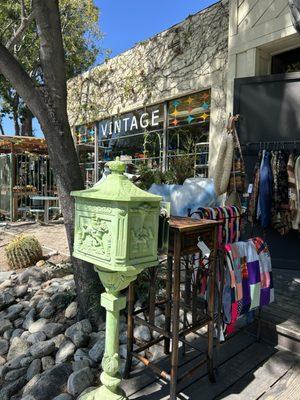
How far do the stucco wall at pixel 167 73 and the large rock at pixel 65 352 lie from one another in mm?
3762

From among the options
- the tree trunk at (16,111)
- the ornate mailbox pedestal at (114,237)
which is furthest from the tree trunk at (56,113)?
the tree trunk at (16,111)

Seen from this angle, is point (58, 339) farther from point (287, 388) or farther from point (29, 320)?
point (287, 388)

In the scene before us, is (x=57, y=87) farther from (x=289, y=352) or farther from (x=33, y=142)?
(x=33, y=142)

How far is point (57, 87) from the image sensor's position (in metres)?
3.04

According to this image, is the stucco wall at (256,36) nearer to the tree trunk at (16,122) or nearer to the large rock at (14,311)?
the large rock at (14,311)

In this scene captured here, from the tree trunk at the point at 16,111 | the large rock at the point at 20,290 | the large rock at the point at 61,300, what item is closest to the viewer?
the large rock at the point at 61,300

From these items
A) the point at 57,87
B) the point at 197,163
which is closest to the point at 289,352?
the point at 57,87

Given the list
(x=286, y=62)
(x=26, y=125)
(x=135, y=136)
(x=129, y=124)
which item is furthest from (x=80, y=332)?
(x=26, y=125)

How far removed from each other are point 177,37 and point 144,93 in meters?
1.33

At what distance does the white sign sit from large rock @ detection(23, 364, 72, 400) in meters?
5.45

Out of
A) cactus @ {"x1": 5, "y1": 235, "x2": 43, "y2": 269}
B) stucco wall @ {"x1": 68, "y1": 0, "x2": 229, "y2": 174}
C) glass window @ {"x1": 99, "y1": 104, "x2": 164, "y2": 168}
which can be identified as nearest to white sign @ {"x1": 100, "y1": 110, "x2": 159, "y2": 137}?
glass window @ {"x1": 99, "y1": 104, "x2": 164, "y2": 168}

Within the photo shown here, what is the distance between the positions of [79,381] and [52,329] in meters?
0.91

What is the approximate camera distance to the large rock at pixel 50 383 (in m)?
2.29

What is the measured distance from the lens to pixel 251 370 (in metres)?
2.38
